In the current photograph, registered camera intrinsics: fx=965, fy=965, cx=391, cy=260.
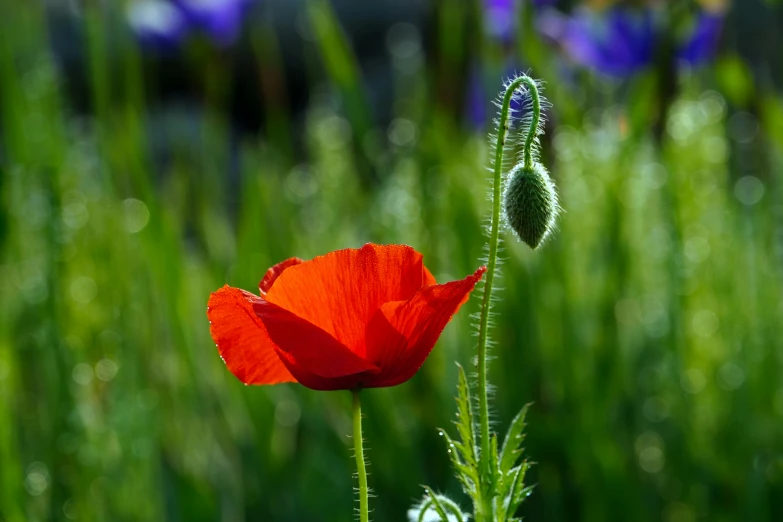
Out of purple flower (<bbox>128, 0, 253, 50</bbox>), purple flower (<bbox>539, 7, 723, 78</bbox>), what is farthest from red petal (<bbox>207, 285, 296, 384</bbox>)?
purple flower (<bbox>128, 0, 253, 50</bbox>)

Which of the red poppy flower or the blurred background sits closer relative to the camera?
the red poppy flower

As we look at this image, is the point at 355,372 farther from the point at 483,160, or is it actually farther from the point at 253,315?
the point at 483,160

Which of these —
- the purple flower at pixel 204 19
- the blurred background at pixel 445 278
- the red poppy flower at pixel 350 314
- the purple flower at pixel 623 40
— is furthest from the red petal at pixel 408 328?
the purple flower at pixel 204 19

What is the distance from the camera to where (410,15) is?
4996 mm

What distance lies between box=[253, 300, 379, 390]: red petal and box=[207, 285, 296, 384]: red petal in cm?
1

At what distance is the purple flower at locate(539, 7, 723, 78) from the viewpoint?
1.27 metres

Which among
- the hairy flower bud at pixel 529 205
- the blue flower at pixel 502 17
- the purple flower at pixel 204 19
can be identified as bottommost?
the hairy flower bud at pixel 529 205

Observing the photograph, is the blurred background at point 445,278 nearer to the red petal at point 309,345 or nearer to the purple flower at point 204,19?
the purple flower at point 204,19

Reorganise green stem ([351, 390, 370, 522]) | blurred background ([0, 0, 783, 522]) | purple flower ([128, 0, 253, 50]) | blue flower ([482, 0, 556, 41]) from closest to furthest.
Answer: green stem ([351, 390, 370, 522]) → blurred background ([0, 0, 783, 522]) → blue flower ([482, 0, 556, 41]) → purple flower ([128, 0, 253, 50])

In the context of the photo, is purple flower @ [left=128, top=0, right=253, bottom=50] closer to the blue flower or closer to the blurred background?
the blurred background

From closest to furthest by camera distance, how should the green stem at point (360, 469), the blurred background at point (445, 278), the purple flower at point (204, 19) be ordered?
the green stem at point (360, 469), the blurred background at point (445, 278), the purple flower at point (204, 19)

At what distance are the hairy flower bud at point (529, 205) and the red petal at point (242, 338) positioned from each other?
0.14 metres

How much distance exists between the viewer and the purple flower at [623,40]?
127 cm

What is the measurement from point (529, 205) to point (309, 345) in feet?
0.43
